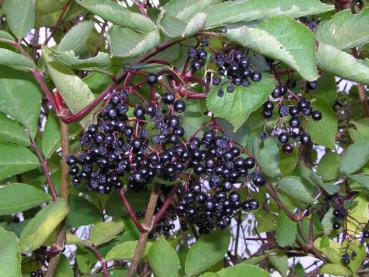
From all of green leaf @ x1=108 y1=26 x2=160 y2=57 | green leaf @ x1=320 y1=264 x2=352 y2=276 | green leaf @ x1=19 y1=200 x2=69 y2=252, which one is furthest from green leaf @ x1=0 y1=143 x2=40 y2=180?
green leaf @ x1=320 y1=264 x2=352 y2=276

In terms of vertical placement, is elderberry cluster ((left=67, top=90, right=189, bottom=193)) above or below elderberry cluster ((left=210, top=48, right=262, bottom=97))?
below

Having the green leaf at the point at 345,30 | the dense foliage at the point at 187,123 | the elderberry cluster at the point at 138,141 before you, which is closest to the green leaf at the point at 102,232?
the dense foliage at the point at 187,123

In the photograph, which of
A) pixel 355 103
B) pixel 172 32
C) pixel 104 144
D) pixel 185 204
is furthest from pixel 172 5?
pixel 355 103

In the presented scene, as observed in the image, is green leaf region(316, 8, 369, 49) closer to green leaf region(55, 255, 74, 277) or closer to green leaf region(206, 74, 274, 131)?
green leaf region(206, 74, 274, 131)

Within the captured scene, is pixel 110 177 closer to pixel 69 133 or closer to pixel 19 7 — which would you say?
pixel 69 133

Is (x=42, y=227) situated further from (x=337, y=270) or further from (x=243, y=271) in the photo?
(x=337, y=270)

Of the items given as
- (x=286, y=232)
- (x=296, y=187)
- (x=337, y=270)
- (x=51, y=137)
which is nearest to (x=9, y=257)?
(x=51, y=137)
